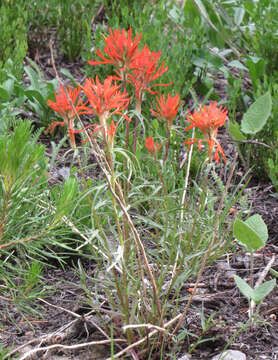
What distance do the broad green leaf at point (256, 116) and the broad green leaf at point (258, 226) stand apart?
13.6 inches

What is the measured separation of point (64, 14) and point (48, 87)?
1015 mm

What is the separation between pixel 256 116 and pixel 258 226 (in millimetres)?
432

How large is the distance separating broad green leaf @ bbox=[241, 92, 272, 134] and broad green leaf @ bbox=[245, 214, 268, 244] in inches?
13.6

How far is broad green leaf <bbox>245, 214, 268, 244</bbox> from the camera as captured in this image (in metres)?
1.73

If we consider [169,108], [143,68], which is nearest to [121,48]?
[143,68]

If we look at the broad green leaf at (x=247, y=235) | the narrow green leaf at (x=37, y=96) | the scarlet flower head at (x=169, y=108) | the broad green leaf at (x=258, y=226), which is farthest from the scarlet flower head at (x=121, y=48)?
the narrow green leaf at (x=37, y=96)

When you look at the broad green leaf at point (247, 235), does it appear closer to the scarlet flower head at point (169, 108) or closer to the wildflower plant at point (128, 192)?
the wildflower plant at point (128, 192)

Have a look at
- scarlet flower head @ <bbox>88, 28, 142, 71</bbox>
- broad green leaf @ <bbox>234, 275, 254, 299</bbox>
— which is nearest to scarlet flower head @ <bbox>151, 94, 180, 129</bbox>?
scarlet flower head @ <bbox>88, 28, 142, 71</bbox>

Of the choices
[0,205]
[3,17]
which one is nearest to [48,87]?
[3,17]

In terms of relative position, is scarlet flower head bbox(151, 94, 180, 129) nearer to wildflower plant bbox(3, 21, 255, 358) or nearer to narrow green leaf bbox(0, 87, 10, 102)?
wildflower plant bbox(3, 21, 255, 358)

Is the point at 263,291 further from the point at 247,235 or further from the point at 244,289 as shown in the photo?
the point at 247,235

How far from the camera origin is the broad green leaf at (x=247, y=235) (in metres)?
1.60

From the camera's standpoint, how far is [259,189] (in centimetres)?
259

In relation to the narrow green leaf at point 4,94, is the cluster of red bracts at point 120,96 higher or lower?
higher
